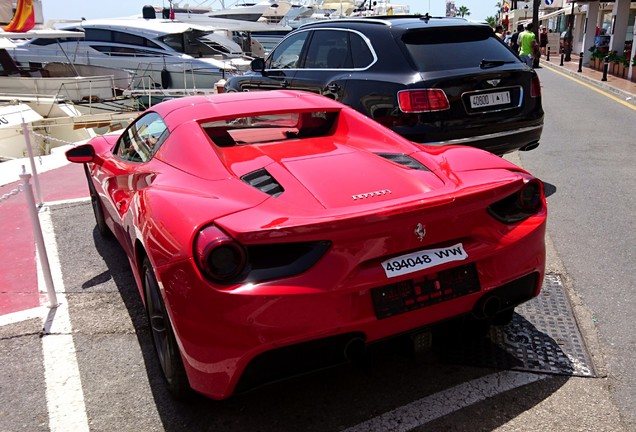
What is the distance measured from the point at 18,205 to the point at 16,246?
58.2 inches

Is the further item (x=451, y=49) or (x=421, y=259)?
(x=451, y=49)

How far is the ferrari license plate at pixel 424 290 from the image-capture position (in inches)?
96.1

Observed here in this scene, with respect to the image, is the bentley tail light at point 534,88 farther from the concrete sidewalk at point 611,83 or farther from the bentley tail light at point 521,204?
the concrete sidewalk at point 611,83

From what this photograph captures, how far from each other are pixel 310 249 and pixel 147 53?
61.7 feet

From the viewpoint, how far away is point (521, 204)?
287 cm

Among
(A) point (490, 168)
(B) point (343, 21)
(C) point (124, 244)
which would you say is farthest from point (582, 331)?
(B) point (343, 21)

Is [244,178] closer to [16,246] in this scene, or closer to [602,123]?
[16,246]

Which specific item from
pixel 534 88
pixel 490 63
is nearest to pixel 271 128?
pixel 490 63

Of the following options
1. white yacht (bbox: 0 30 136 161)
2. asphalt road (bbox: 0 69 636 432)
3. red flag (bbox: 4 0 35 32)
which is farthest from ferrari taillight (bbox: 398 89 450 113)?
red flag (bbox: 4 0 35 32)

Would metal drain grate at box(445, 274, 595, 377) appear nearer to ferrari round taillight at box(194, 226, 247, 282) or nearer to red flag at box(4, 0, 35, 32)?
ferrari round taillight at box(194, 226, 247, 282)

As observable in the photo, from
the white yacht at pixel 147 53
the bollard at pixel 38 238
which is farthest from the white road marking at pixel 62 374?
the white yacht at pixel 147 53

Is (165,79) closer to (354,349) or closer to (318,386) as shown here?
Result: (318,386)

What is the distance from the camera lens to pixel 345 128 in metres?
3.80

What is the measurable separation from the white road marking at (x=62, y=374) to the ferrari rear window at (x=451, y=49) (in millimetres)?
3812
